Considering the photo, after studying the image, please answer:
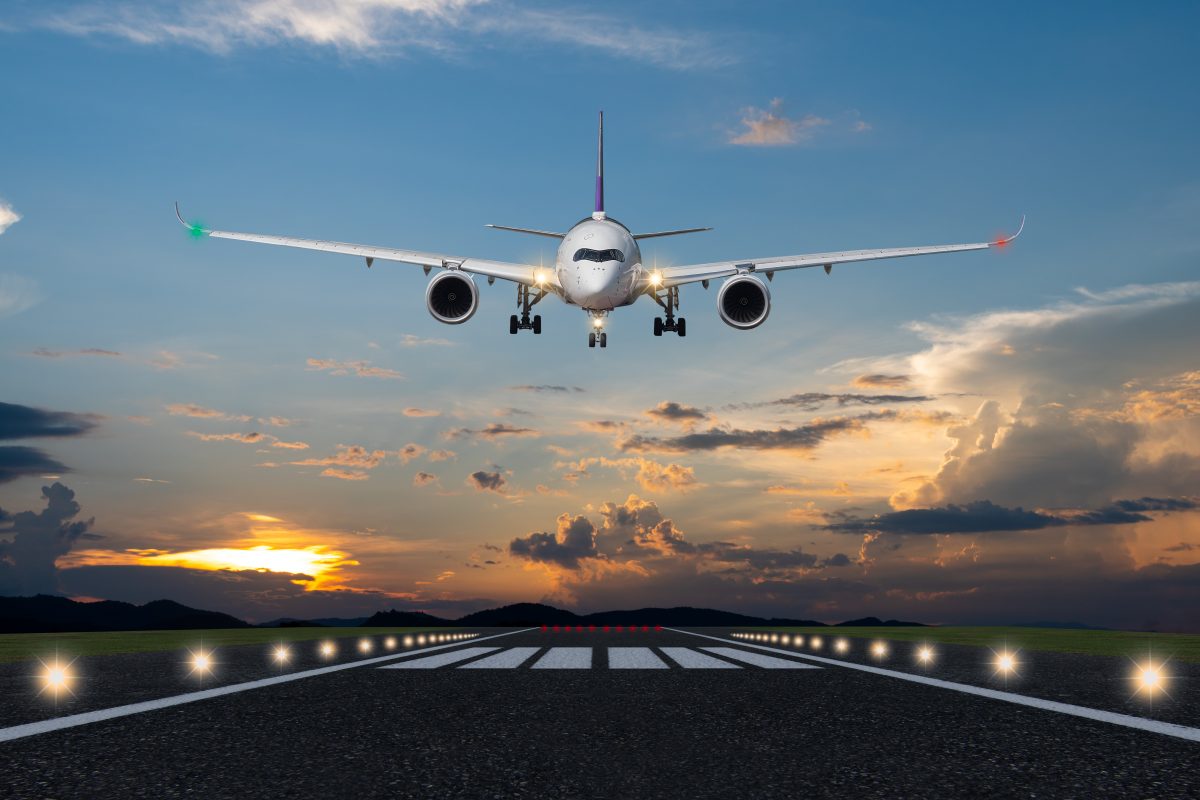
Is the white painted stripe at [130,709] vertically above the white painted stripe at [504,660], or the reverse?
the white painted stripe at [504,660]

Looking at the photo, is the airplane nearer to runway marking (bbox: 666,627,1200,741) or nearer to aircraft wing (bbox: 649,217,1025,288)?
aircraft wing (bbox: 649,217,1025,288)

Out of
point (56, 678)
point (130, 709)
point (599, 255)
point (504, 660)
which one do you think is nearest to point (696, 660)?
point (504, 660)

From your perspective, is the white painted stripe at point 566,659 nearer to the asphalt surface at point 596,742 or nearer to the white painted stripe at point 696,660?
the white painted stripe at point 696,660

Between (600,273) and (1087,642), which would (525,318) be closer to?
(600,273)

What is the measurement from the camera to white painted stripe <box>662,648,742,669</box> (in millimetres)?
15000

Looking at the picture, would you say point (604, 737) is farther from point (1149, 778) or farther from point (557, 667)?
point (557, 667)

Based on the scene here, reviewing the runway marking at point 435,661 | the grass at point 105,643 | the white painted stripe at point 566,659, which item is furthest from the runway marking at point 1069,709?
the grass at point 105,643

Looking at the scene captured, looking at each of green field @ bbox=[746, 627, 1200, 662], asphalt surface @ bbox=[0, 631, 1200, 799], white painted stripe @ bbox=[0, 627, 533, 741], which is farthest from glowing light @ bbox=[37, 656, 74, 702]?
green field @ bbox=[746, 627, 1200, 662]

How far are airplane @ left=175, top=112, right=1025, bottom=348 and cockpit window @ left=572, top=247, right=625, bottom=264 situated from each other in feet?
0.11

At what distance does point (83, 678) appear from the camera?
12523 millimetres

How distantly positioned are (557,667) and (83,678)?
244 inches

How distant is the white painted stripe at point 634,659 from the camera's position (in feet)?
49.3

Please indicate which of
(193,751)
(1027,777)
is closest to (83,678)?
(193,751)

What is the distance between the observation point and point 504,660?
16.8 meters
